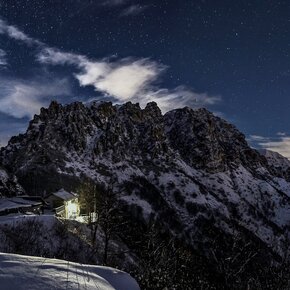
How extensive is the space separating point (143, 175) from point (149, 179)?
426 cm

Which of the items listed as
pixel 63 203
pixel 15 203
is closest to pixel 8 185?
pixel 63 203

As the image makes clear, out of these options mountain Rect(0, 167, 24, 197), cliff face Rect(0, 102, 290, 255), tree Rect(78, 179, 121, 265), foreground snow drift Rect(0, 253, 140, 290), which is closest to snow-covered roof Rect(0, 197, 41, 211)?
tree Rect(78, 179, 121, 265)

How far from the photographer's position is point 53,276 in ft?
27.2

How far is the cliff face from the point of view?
125062 mm

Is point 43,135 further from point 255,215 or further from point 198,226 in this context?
point 255,215

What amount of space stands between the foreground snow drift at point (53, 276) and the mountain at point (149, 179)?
330 ft

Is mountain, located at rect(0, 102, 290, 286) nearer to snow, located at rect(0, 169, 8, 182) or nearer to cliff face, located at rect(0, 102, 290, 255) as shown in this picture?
cliff face, located at rect(0, 102, 290, 255)

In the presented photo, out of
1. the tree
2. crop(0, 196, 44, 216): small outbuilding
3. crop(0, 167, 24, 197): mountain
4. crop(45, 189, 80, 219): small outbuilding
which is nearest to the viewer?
the tree

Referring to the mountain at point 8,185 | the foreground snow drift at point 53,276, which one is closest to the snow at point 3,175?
the mountain at point 8,185

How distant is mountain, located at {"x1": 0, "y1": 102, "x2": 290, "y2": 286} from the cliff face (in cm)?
35

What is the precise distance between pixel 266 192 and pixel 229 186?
19.4 meters

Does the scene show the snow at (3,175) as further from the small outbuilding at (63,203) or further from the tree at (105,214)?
the tree at (105,214)

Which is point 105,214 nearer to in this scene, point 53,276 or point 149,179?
point 53,276

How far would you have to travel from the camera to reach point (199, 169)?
19638cm
